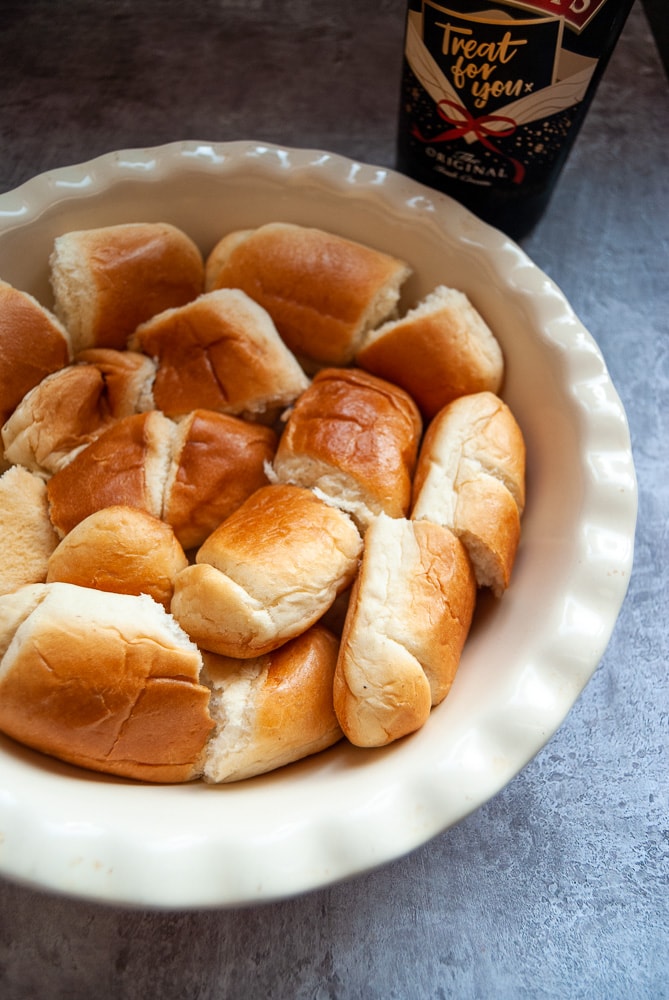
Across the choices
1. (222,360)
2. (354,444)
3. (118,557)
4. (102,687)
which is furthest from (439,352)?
(102,687)

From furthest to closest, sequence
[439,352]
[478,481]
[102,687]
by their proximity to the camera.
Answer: [439,352]
[478,481]
[102,687]

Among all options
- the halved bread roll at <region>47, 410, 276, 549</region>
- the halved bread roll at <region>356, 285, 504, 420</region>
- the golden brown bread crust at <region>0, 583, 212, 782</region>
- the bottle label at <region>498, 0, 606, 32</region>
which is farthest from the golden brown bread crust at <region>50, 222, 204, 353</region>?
the bottle label at <region>498, 0, 606, 32</region>

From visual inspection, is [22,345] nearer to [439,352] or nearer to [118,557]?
[118,557]

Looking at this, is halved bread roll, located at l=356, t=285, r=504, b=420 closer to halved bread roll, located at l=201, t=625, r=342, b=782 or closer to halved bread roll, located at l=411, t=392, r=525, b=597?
halved bread roll, located at l=411, t=392, r=525, b=597

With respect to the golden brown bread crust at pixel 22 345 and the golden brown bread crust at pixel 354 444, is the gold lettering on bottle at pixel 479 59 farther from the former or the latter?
the golden brown bread crust at pixel 22 345

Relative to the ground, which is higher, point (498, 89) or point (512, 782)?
point (498, 89)

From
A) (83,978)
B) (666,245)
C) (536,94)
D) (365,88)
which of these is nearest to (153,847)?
(83,978)

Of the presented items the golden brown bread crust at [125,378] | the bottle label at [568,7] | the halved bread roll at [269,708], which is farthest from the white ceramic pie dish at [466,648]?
the bottle label at [568,7]
